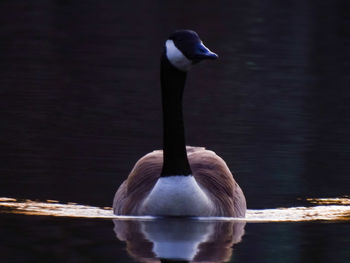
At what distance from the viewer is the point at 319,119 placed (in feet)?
55.0

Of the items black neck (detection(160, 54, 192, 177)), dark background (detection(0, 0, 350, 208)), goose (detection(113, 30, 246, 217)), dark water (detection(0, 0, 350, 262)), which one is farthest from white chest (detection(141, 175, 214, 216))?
dark background (detection(0, 0, 350, 208))

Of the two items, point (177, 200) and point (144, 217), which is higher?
point (177, 200)

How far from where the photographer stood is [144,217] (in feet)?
34.7

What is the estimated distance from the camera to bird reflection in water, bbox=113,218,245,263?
29.1ft

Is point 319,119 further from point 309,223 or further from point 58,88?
point 309,223

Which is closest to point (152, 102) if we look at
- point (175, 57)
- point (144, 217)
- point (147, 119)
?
point (147, 119)

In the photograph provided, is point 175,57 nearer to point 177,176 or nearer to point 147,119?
point 177,176

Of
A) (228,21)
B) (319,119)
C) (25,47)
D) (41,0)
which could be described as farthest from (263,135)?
(41,0)

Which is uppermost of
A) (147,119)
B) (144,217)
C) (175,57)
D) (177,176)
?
(175,57)

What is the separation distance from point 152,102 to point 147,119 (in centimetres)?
181

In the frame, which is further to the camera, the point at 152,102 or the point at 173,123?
the point at 152,102

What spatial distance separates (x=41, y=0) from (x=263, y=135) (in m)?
22.2

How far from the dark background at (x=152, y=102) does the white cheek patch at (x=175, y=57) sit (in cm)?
169

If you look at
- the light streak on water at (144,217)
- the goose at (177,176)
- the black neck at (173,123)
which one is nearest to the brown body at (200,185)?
the goose at (177,176)
